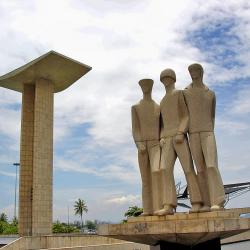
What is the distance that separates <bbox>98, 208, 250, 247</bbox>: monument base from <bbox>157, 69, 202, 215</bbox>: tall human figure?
506mm

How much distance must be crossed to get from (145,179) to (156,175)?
543mm

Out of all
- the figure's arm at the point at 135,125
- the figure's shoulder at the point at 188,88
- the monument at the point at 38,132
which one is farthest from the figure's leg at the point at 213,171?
the monument at the point at 38,132

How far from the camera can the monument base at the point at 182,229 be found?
8.28m

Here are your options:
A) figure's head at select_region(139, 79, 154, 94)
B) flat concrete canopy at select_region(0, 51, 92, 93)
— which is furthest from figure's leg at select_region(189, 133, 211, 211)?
flat concrete canopy at select_region(0, 51, 92, 93)

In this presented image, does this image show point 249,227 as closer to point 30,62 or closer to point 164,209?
point 164,209

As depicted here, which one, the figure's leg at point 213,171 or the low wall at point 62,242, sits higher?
the figure's leg at point 213,171

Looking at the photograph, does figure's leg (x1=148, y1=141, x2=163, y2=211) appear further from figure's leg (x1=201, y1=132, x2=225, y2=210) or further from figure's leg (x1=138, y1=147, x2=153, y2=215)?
figure's leg (x1=201, y1=132, x2=225, y2=210)

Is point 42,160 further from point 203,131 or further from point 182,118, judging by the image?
point 203,131

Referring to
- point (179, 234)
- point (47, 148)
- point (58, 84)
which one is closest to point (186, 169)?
point (179, 234)

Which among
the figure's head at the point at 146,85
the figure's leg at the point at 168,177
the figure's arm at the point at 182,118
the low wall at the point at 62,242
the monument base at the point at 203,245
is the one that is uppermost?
the figure's head at the point at 146,85

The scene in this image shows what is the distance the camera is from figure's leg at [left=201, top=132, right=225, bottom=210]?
923 cm

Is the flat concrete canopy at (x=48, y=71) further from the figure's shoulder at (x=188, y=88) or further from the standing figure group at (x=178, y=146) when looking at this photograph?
the figure's shoulder at (x=188, y=88)

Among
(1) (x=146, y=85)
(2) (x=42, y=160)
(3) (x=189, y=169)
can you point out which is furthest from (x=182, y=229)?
(2) (x=42, y=160)

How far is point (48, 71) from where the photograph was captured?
89.8 feet
